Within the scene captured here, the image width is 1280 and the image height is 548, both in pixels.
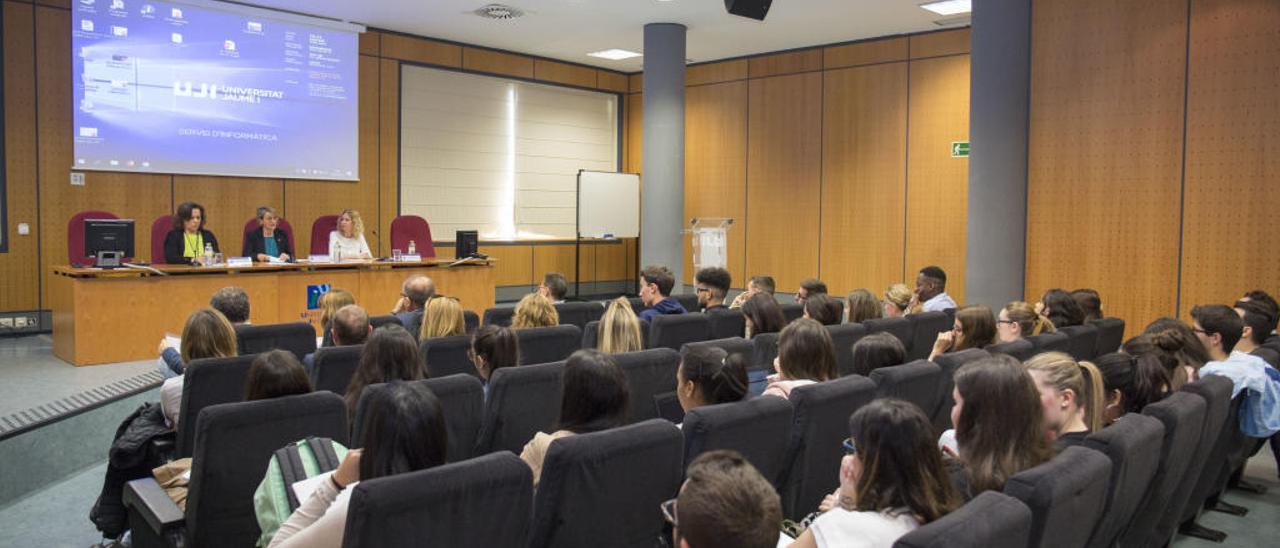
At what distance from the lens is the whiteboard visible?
41.5 ft

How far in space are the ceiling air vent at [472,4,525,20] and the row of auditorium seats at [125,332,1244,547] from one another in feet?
22.7

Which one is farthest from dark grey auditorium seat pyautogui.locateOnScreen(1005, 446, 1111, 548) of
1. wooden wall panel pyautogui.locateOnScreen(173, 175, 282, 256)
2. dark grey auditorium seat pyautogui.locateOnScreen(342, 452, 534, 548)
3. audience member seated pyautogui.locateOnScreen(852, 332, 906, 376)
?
wooden wall panel pyautogui.locateOnScreen(173, 175, 282, 256)

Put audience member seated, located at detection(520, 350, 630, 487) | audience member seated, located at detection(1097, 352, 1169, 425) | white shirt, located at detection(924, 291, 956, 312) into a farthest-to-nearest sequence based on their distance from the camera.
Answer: white shirt, located at detection(924, 291, 956, 312) < audience member seated, located at detection(1097, 352, 1169, 425) < audience member seated, located at detection(520, 350, 630, 487)

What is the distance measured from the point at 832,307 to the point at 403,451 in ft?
12.3

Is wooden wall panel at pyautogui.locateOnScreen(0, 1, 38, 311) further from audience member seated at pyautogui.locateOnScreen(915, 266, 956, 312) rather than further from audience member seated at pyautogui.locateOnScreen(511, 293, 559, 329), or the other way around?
audience member seated at pyautogui.locateOnScreen(915, 266, 956, 312)

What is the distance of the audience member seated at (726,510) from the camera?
5.32 feet

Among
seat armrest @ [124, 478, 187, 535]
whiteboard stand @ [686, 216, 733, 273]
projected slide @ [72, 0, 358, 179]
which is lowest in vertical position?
seat armrest @ [124, 478, 187, 535]

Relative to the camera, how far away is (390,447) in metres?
2.12

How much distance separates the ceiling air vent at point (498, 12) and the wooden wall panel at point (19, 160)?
4.38 m

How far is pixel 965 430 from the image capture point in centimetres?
247

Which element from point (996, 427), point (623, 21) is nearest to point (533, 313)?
point (996, 427)

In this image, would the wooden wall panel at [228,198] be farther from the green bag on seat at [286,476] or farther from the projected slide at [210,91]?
the green bag on seat at [286,476]

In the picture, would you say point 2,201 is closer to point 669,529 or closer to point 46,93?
point 46,93

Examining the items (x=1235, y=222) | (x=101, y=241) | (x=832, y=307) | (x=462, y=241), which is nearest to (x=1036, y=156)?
(x=1235, y=222)
